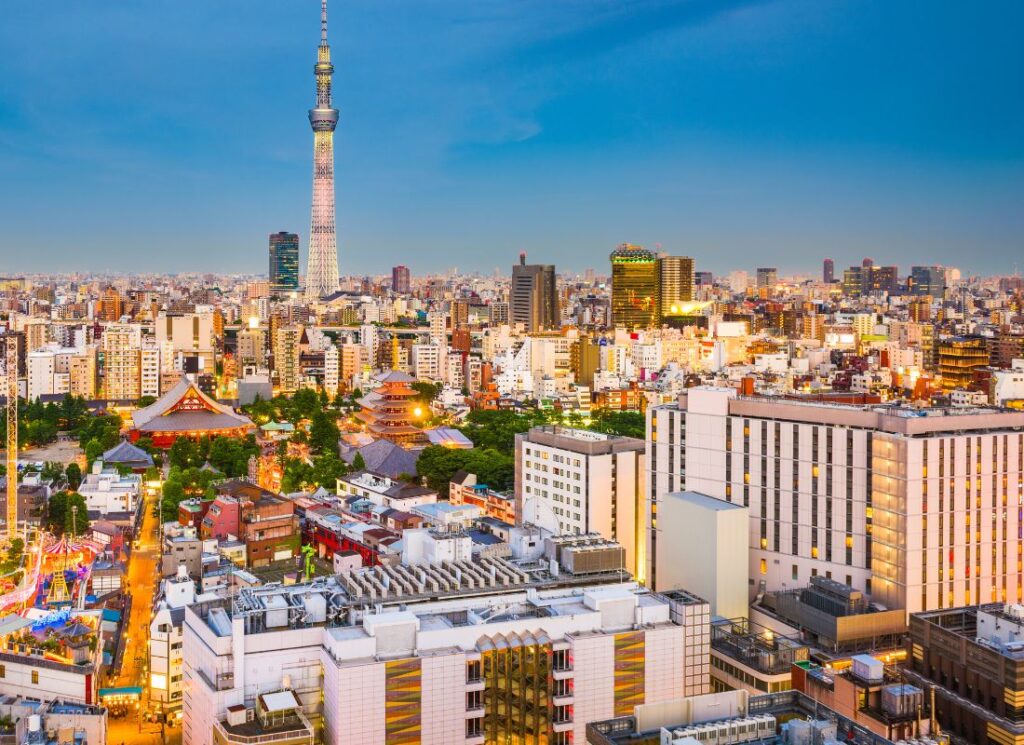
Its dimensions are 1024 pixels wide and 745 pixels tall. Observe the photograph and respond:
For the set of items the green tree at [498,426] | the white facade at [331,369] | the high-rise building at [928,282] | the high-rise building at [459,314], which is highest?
the high-rise building at [928,282]

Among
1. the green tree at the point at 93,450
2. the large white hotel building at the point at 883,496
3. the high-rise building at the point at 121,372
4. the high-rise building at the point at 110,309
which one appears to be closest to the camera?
the large white hotel building at the point at 883,496

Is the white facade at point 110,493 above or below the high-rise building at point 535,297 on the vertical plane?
below

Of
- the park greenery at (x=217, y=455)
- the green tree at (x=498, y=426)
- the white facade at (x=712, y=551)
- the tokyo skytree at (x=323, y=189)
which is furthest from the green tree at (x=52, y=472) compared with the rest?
the tokyo skytree at (x=323, y=189)

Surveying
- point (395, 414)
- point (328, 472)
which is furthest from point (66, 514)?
point (395, 414)

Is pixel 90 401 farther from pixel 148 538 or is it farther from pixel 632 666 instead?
pixel 632 666

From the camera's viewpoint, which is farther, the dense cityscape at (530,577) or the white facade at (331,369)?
the white facade at (331,369)

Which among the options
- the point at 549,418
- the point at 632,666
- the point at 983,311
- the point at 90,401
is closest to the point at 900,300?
the point at 983,311

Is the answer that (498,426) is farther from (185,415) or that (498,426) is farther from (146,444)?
(146,444)

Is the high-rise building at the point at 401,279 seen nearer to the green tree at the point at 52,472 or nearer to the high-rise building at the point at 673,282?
the high-rise building at the point at 673,282
